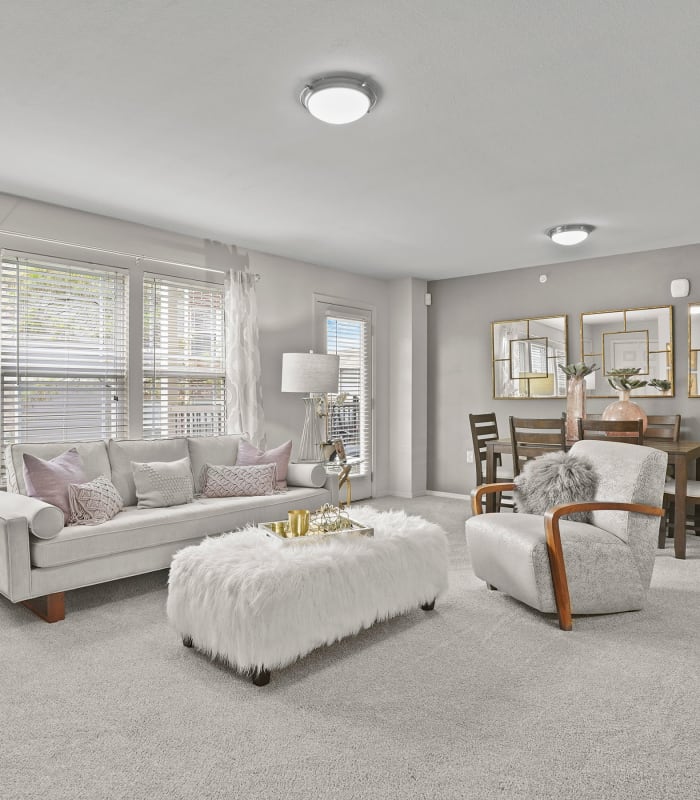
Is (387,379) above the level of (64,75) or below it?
below

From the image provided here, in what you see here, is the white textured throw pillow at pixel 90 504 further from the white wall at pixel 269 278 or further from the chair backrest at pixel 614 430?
the chair backrest at pixel 614 430

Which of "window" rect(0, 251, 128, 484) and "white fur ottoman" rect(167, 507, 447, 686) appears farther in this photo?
"window" rect(0, 251, 128, 484)

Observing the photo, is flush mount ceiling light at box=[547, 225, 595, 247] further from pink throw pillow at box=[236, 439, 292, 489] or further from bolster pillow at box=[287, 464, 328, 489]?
pink throw pillow at box=[236, 439, 292, 489]

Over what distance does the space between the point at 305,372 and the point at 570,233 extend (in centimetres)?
241

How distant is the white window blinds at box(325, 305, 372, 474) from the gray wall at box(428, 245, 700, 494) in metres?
0.86

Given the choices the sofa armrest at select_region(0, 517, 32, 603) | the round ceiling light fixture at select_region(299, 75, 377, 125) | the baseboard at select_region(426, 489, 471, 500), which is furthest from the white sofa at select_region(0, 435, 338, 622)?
the round ceiling light fixture at select_region(299, 75, 377, 125)

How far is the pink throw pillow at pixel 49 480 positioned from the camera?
3369 mm

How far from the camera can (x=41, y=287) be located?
4.06 meters

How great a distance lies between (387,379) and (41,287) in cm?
376

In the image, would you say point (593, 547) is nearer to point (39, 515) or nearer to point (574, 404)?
point (574, 404)

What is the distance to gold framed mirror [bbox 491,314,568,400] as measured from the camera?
598cm

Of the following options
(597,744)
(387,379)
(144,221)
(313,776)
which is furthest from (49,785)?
(387,379)

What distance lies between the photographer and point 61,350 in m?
4.17

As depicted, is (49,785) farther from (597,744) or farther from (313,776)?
(597,744)
